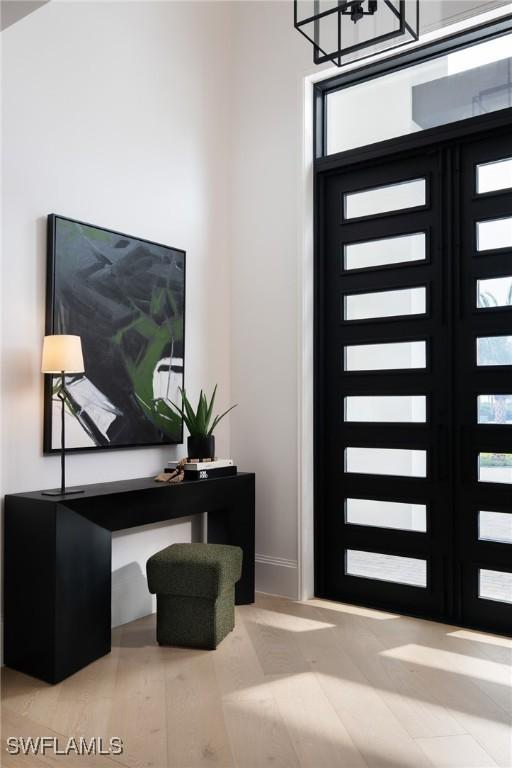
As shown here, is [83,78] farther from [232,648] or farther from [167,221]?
[232,648]

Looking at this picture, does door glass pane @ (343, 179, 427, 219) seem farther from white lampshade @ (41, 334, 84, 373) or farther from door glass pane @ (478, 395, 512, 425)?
white lampshade @ (41, 334, 84, 373)

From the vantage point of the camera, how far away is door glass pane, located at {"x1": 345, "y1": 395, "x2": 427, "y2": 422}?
351cm

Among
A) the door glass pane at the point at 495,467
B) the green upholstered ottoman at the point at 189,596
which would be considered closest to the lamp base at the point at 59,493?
the green upholstered ottoman at the point at 189,596

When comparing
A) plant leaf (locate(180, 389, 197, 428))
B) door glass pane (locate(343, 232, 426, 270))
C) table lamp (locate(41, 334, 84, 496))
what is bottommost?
plant leaf (locate(180, 389, 197, 428))

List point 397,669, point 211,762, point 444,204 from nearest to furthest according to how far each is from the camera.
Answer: point 211,762 < point 397,669 < point 444,204

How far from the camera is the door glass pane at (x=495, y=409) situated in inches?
126

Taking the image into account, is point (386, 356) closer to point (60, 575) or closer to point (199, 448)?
point (199, 448)

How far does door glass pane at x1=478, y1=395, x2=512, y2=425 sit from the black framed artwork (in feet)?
5.19

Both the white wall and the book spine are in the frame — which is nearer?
the white wall

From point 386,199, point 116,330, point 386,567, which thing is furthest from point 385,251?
point 386,567

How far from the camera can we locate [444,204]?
3426mm

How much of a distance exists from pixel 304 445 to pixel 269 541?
62 cm

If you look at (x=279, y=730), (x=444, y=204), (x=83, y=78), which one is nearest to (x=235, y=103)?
(x=83, y=78)

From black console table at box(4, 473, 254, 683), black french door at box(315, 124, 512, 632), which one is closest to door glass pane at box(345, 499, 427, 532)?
black french door at box(315, 124, 512, 632)
